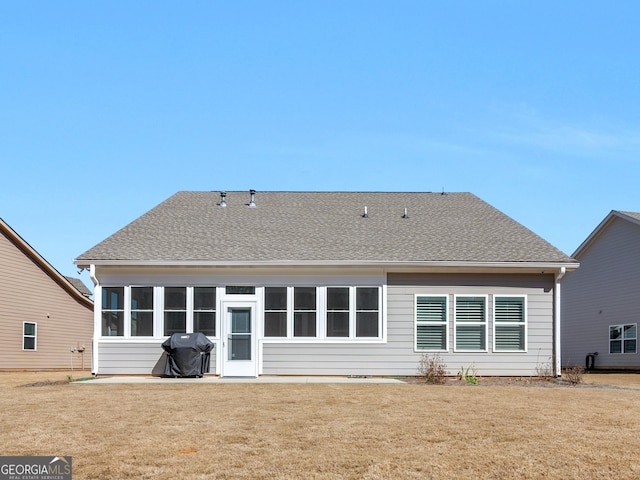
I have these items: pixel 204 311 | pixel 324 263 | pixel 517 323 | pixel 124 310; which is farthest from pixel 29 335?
pixel 517 323

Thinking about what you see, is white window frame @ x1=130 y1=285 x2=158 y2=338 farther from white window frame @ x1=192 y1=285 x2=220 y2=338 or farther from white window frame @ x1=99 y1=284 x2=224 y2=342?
white window frame @ x1=192 y1=285 x2=220 y2=338

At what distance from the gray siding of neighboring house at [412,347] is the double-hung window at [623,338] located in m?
10.1

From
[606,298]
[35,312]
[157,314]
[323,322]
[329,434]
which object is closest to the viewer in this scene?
[329,434]

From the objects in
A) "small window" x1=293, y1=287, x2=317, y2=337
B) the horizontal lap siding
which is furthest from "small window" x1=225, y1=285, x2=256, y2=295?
the horizontal lap siding

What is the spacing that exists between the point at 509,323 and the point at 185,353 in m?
8.61

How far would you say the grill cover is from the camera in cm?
2031

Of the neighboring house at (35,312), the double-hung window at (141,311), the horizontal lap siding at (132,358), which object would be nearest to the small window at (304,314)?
the horizontal lap siding at (132,358)

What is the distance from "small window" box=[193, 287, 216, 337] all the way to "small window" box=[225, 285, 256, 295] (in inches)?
16.2

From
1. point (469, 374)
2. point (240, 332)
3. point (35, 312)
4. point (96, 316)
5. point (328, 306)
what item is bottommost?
point (469, 374)

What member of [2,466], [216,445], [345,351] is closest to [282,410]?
[216,445]

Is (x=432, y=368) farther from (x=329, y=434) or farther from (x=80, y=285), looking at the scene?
(x=80, y=285)

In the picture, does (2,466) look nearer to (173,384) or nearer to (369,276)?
(173,384)

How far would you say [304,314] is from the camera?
2116cm

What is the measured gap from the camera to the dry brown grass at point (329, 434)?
8023mm
